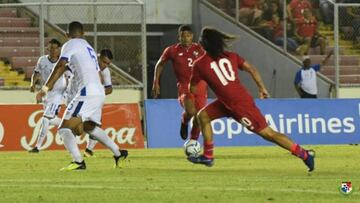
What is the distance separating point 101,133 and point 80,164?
79 centimetres

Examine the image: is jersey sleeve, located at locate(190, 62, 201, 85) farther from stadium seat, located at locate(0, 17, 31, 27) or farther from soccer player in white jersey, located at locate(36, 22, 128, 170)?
stadium seat, located at locate(0, 17, 31, 27)

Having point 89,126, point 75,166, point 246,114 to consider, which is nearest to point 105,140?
point 89,126

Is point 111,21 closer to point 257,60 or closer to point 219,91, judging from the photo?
point 257,60

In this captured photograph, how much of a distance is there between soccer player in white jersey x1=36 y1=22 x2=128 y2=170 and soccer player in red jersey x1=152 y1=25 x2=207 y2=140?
3838mm

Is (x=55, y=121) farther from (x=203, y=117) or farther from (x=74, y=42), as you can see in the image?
(x=203, y=117)

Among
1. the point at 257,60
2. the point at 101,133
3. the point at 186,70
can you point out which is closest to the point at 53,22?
the point at 257,60

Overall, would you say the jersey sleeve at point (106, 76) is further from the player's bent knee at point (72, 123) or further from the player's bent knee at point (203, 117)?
the player's bent knee at point (203, 117)

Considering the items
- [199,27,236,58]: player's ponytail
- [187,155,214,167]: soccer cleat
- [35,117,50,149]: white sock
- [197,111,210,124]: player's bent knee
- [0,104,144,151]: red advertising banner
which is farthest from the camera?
[0,104,144,151]: red advertising banner

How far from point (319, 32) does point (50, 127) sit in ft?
30.6

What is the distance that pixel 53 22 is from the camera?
32.6 m

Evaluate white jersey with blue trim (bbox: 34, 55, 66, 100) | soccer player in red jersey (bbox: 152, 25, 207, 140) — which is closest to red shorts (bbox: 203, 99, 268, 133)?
soccer player in red jersey (bbox: 152, 25, 207, 140)

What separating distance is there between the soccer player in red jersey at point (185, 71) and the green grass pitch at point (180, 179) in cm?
87

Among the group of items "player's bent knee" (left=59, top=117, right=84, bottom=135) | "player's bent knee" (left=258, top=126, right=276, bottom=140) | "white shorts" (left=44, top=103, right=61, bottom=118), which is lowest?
"white shorts" (left=44, top=103, right=61, bottom=118)

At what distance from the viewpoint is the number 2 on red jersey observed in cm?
1802
